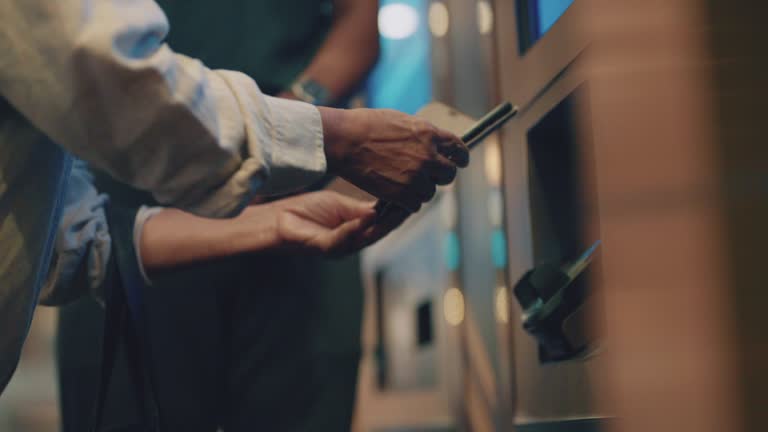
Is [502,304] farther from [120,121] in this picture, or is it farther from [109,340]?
[120,121]

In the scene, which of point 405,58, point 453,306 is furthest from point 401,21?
point 453,306

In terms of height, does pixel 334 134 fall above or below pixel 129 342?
above

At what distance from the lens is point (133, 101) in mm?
498

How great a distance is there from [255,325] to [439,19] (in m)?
0.61

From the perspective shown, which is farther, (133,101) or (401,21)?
(401,21)

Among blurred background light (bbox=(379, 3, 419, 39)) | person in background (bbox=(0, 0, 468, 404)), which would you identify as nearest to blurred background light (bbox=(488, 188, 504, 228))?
person in background (bbox=(0, 0, 468, 404))

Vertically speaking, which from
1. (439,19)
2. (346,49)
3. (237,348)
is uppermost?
(439,19)

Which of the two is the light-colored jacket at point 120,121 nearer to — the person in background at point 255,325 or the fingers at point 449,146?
the fingers at point 449,146

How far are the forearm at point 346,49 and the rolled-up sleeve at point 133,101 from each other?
1.10 feet

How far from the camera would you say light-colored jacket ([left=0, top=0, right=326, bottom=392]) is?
49cm

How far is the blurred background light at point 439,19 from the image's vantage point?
124 cm

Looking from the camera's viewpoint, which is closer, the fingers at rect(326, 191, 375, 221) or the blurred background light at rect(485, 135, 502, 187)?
the fingers at rect(326, 191, 375, 221)

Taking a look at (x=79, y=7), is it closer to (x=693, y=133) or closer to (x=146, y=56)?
(x=146, y=56)

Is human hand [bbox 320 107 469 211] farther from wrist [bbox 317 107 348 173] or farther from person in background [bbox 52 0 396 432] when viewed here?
person in background [bbox 52 0 396 432]
